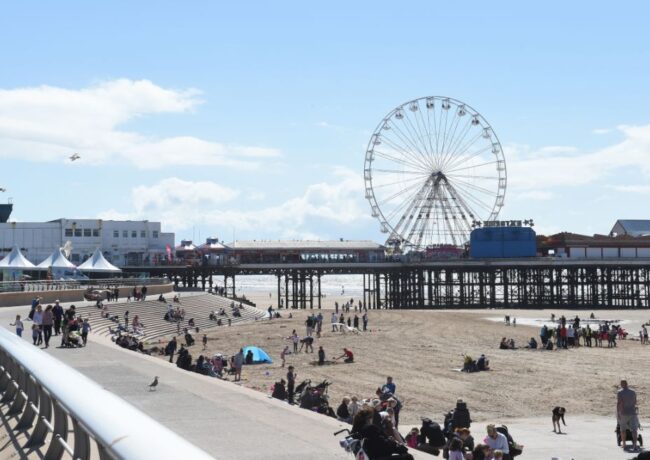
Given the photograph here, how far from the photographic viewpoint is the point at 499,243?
83.1 m

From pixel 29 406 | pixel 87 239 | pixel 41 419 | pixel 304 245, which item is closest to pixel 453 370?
pixel 29 406

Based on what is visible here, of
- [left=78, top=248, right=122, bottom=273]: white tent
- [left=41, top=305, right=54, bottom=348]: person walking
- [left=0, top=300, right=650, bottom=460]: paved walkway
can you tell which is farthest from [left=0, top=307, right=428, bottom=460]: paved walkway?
[left=78, top=248, right=122, bottom=273]: white tent

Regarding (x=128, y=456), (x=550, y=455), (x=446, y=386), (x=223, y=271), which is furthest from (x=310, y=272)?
(x=128, y=456)

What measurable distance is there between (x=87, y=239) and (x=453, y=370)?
5469 centimetres

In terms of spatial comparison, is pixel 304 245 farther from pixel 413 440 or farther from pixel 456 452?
pixel 456 452

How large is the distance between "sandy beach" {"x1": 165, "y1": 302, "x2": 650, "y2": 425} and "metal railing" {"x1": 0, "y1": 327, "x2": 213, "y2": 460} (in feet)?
44.1

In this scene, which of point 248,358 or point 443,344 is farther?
point 443,344

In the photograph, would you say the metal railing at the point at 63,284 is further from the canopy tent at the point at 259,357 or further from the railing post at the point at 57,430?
the railing post at the point at 57,430

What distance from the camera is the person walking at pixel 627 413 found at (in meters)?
15.3

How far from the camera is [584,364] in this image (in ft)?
104

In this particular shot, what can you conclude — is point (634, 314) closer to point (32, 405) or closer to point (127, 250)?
point (127, 250)

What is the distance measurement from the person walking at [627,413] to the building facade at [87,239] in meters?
65.5

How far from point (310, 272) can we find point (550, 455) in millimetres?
67593

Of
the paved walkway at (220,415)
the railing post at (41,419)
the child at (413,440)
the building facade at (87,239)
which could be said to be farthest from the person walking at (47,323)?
the building facade at (87,239)
